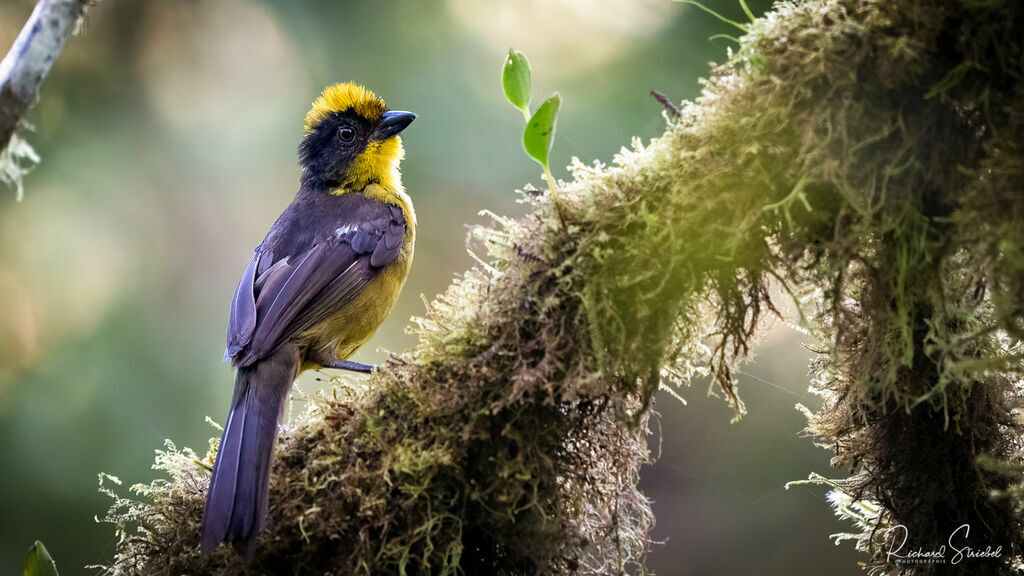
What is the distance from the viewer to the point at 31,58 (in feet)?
6.11

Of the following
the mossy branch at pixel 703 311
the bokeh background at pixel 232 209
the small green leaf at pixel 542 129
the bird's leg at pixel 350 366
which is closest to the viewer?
the mossy branch at pixel 703 311

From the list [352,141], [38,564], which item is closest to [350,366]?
[38,564]

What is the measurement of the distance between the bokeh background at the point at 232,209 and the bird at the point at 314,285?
158 cm

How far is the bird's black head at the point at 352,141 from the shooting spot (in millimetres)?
4160

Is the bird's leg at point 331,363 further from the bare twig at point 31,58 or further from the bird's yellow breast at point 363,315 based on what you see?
the bare twig at point 31,58

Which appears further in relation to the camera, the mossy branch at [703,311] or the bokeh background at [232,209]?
the bokeh background at [232,209]

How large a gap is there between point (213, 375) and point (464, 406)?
13.6ft

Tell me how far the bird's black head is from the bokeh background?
4.92 ft

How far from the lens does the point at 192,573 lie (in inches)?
79.6

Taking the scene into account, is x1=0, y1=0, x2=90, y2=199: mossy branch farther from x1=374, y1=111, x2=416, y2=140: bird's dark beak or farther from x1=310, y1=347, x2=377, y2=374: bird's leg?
x1=374, y1=111, x2=416, y2=140: bird's dark beak

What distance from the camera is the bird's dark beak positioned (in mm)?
4195

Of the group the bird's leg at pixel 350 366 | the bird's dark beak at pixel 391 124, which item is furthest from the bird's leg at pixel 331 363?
the bird's dark beak at pixel 391 124

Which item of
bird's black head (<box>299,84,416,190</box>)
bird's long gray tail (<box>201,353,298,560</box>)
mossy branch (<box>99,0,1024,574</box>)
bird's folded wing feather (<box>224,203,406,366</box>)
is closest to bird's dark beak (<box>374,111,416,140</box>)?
bird's black head (<box>299,84,416,190</box>)

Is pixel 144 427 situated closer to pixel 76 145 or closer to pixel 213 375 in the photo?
pixel 213 375
